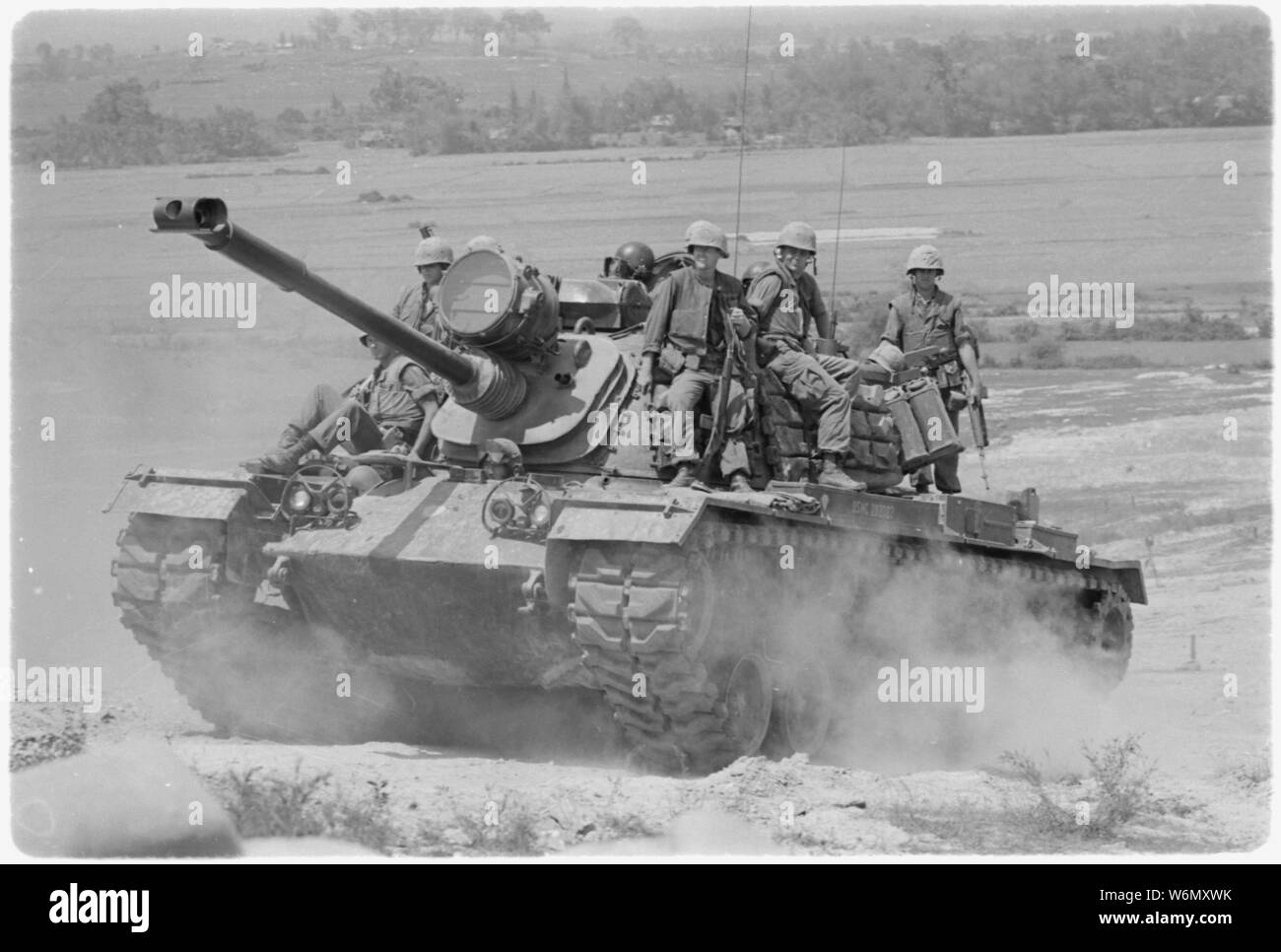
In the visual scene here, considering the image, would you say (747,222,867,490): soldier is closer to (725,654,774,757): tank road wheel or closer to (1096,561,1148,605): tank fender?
(725,654,774,757): tank road wheel

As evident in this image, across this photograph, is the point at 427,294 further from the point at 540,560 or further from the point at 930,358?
the point at 930,358

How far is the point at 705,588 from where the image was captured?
14.8 m

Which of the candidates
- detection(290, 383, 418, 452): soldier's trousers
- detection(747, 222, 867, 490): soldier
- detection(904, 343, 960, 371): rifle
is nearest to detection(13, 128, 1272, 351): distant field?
detection(904, 343, 960, 371): rifle

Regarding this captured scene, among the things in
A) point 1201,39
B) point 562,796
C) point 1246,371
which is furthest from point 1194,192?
point 562,796

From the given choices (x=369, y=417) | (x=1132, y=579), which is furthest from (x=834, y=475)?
(x=1132, y=579)

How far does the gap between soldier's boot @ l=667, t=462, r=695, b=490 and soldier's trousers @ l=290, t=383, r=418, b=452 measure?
8.61 feet

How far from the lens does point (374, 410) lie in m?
18.0

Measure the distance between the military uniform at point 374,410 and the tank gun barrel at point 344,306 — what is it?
97cm

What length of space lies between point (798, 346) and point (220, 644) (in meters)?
4.72

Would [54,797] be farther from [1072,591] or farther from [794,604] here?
[1072,591]

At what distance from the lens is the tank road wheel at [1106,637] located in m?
20.4

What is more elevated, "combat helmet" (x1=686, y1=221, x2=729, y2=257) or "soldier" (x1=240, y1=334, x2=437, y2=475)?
"combat helmet" (x1=686, y1=221, x2=729, y2=257)

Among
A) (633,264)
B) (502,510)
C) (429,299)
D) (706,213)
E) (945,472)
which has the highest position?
(706,213)

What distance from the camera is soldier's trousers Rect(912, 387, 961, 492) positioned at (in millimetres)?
19078
